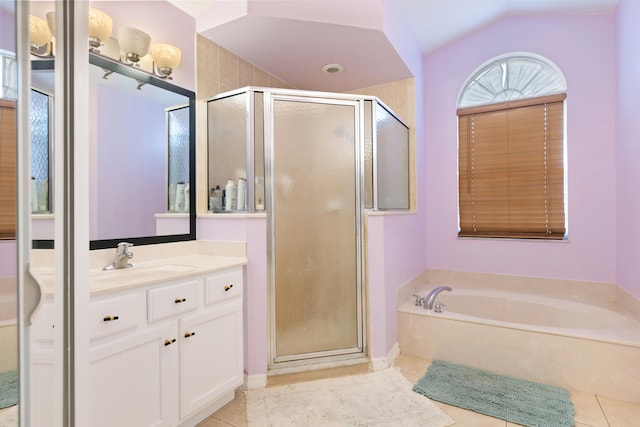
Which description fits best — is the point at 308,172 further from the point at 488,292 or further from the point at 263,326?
the point at 488,292

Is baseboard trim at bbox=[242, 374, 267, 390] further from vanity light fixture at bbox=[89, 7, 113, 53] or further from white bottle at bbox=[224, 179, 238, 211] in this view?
vanity light fixture at bbox=[89, 7, 113, 53]

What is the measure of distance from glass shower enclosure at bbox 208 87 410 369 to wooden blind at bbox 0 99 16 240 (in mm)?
1591

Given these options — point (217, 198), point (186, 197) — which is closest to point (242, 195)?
point (217, 198)

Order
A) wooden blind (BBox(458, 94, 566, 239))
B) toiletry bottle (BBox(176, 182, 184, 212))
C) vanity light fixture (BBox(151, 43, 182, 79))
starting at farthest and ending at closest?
1. wooden blind (BBox(458, 94, 566, 239))
2. toiletry bottle (BBox(176, 182, 184, 212))
3. vanity light fixture (BBox(151, 43, 182, 79))

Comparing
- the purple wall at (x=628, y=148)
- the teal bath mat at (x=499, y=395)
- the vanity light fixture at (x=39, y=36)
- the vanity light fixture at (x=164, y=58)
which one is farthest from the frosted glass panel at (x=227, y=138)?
the purple wall at (x=628, y=148)

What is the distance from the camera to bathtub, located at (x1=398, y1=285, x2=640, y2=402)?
6.42 ft

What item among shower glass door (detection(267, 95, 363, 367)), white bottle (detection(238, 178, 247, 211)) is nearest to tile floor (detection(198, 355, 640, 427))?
shower glass door (detection(267, 95, 363, 367))

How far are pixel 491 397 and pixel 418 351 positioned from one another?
0.64 metres

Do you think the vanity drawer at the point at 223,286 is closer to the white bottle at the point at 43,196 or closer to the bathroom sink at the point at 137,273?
the bathroom sink at the point at 137,273

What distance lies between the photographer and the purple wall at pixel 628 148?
7.39ft

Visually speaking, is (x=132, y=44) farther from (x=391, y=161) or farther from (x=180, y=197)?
(x=391, y=161)

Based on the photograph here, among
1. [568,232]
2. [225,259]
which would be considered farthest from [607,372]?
[225,259]

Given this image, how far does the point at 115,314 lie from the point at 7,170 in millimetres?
922

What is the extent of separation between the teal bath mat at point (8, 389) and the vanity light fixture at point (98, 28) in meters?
1.74
